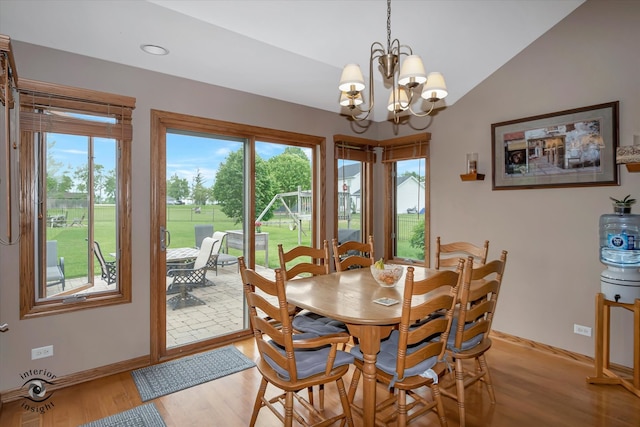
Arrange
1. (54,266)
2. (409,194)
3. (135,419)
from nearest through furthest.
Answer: (135,419) < (54,266) < (409,194)

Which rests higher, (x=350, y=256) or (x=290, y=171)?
(x=290, y=171)

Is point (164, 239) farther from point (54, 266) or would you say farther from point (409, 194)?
point (409, 194)

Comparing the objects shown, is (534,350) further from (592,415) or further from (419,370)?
(419,370)

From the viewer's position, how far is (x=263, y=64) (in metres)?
3.24

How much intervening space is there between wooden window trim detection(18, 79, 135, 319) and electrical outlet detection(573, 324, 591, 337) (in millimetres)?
3982

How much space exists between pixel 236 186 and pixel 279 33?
5.18 ft

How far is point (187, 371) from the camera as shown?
299cm

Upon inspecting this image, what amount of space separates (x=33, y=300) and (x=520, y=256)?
170 inches

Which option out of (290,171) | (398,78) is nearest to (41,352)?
(290,171)

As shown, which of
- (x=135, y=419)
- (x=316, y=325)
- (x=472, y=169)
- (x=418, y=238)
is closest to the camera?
(x=135, y=419)

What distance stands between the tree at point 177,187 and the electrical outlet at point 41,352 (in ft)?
Answer: 4.94

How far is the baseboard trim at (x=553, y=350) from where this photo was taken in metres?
2.98

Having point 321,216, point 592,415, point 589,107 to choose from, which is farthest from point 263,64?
point 592,415

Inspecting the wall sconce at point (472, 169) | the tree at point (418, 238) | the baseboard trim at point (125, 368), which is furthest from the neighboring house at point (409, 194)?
the baseboard trim at point (125, 368)
